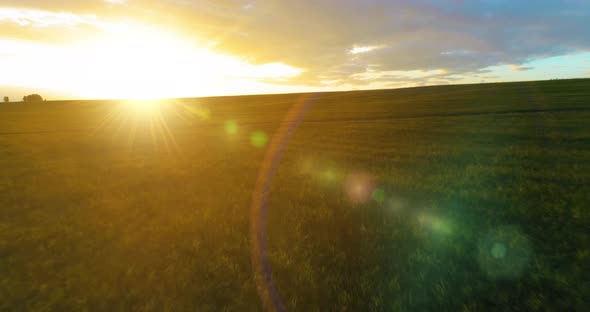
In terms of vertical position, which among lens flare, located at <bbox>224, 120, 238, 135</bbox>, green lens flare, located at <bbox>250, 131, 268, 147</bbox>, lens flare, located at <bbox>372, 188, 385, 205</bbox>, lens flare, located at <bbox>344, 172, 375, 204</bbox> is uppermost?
lens flare, located at <bbox>224, 120, 238, 135</bbox>

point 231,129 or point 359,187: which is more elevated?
point 231,129

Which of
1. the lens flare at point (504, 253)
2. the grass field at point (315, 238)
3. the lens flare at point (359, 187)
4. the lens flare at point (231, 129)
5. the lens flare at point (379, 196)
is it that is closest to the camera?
the grass field at point (315, 238)

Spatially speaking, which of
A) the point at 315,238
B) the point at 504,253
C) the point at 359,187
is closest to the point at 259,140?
the point at 359,187

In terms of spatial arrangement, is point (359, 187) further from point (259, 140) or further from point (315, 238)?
point (259, 140)

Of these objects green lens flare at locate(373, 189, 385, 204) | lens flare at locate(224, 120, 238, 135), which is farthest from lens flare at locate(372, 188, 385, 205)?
lens flare at locate(224, 120, 238, 135)

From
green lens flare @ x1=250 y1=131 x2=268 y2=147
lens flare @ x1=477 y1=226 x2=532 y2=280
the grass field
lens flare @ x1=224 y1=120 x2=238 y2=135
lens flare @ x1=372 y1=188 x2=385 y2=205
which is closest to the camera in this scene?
the grass field

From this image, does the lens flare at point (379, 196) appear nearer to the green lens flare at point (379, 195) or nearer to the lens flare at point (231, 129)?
the green lens flare at point (379, 195)

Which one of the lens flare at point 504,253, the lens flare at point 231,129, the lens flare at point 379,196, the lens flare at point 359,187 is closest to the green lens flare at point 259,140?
the lens flare at point 231,129

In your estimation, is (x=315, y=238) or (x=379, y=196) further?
(x=379, y=196)

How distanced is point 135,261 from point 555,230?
7360 millimetres

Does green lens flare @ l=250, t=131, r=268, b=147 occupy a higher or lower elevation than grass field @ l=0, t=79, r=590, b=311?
lower

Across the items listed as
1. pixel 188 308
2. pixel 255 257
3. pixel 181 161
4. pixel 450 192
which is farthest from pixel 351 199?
pixel 181 161

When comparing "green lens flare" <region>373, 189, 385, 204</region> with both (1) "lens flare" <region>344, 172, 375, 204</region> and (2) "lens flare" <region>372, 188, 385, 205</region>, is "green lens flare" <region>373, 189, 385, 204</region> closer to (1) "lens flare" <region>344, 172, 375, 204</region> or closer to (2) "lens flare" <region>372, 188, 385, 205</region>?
(2) "lens flare" <region>372, 188, 385, 205</region>

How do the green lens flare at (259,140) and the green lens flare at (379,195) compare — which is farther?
the green lens flare at (259,140)
